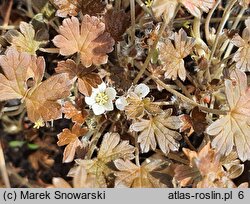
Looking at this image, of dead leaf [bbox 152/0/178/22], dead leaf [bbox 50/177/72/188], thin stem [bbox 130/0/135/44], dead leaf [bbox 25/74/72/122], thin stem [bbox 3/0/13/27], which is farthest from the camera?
thin stem [bbox 3/0/13/27]

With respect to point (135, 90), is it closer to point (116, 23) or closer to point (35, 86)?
point (116, 23)

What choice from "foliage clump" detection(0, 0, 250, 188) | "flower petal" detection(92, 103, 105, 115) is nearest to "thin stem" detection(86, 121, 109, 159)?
"foliage clump" detection(0, 0, 250, 188)

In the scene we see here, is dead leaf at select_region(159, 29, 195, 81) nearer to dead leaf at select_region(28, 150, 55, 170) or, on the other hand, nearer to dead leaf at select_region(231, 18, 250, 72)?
dead leaf at select_region(231, 18, 250, 72)

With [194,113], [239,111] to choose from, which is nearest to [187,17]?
[194,113]

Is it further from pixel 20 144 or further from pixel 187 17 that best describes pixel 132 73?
pixel 20 144

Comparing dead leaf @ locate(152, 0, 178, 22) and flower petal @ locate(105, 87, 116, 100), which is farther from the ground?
dead leaf @ locate(152, 0, 178, 22)

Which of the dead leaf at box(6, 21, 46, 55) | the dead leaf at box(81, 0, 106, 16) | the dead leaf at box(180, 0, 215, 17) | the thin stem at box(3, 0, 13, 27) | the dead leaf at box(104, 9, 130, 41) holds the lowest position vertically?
the thin stem at box(3, 0, 13, 27)

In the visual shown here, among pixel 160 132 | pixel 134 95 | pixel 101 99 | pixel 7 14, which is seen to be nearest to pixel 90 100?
pixel 101 99

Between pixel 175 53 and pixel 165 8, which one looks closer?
pixel 165 8
